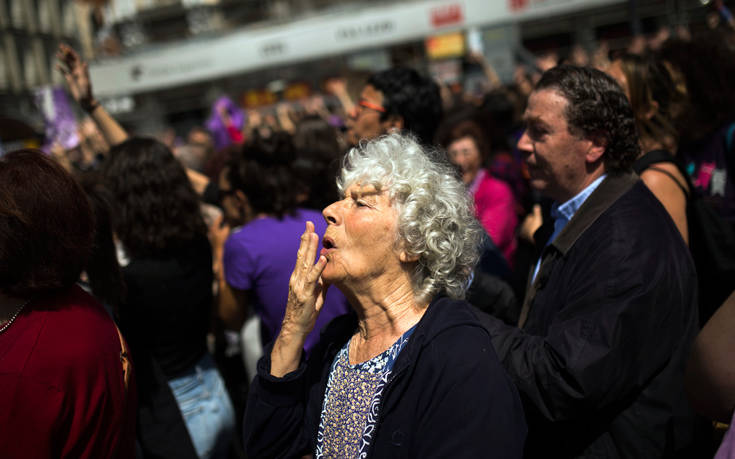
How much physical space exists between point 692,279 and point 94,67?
6414mm

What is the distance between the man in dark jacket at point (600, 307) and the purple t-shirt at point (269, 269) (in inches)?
37.6

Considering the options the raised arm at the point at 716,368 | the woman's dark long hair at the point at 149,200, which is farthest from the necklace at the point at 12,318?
the raised arm at the point at 716,368

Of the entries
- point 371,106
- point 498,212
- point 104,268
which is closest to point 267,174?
point 371,106

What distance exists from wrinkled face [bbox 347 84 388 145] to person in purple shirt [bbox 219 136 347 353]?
37 cm

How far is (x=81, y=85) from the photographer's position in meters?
3.19

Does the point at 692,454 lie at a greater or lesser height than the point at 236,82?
lesser

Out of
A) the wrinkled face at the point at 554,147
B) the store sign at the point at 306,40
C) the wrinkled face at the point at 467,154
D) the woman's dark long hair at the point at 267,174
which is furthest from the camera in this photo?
the store sign at the point at 306,40

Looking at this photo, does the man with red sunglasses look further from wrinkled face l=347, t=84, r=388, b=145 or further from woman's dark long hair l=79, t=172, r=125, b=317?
woman's dark long hair l=79, t=172, r=125, b=317

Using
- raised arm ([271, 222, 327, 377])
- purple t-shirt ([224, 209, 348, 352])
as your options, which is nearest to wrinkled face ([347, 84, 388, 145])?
purple t-shirt ([224, 209, 348, 352])

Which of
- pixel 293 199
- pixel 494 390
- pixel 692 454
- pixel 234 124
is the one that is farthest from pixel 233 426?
pixel 234 124

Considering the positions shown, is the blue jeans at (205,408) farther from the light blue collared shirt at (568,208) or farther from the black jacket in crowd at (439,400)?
the light blue collared shirt at (568,208)

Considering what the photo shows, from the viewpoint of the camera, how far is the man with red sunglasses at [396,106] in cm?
301

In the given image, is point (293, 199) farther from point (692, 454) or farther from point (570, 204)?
point (692, 454)

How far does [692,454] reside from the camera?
72.7 inches
